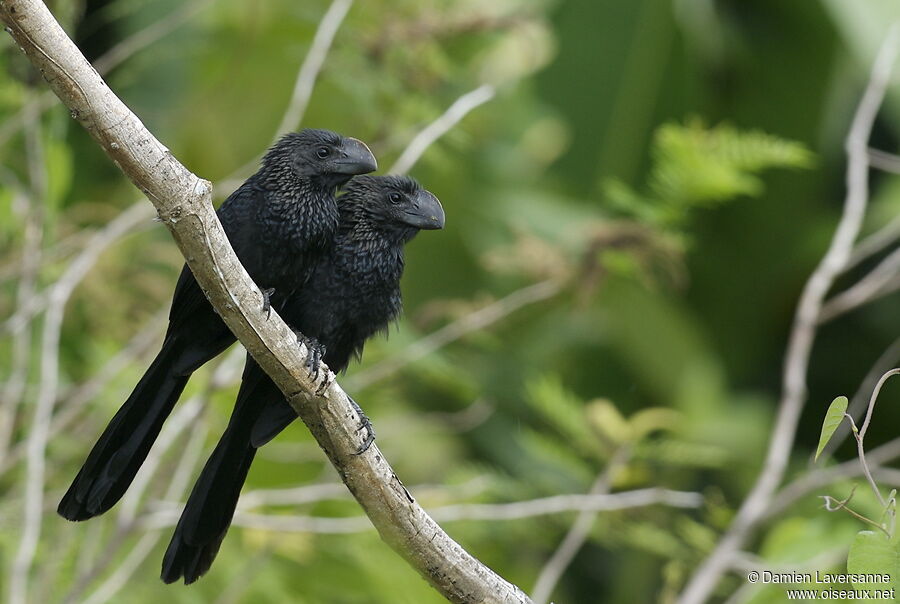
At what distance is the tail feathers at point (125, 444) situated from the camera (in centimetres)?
262

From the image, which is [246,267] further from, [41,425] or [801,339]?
[801,339]

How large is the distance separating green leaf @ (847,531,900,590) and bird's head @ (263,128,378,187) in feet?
4.99

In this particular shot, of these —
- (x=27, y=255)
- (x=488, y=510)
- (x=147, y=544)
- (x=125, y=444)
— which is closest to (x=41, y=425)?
(x=27, y=255)

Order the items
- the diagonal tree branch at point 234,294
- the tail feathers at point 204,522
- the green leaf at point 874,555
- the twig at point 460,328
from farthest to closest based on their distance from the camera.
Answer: the twig at point 460,328 → the tail feathers at point 204,522 → the diagonal tree branch at point 234,294 → the green leaf at point 874,555

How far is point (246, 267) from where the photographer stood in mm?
2771

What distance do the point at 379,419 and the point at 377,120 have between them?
5.22 ft

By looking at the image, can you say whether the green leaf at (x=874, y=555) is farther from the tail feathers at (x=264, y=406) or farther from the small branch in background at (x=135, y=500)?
the small branch in background at (x=135, y=500)

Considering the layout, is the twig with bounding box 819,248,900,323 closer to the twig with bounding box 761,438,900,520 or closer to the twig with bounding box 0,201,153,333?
the twig with bounding box 761,438,900,520

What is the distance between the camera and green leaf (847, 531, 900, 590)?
1.75 m

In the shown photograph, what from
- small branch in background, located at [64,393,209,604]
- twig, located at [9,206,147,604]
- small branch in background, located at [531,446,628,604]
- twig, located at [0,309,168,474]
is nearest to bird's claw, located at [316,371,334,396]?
small branch in background, located at [64,393,209,604]

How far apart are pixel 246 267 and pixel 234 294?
628 millimetres

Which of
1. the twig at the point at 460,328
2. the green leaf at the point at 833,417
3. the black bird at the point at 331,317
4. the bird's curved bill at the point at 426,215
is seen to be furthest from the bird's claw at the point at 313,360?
the twig at the point at 460,328

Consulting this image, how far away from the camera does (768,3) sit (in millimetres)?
6238

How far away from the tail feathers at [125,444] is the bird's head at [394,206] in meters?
0.63
